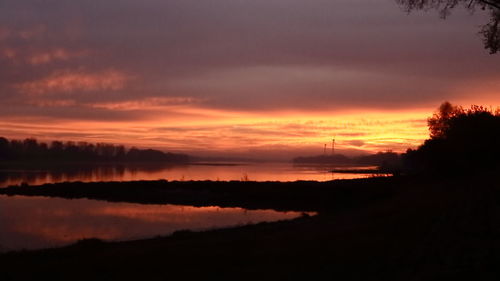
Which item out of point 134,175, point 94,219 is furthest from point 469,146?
point 134,175

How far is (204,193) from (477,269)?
4501 cm

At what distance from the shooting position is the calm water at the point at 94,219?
26.3 m

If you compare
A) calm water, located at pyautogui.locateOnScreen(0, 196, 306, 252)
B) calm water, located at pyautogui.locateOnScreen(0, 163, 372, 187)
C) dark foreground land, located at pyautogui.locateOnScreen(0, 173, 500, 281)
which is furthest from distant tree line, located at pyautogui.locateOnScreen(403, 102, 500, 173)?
calm water, located at pyautogui.locateOnScreen(0, 163, 372, 187)

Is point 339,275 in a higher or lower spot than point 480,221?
lower

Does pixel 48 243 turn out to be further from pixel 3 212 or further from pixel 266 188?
pixel 266 188

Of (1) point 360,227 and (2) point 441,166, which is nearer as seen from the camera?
(1) point 360,227

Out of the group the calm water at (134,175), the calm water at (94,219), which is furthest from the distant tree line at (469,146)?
the calm water at (134,175)

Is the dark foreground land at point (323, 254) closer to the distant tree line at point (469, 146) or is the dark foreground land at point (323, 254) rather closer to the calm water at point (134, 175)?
the distant tree line at point (469, 146)

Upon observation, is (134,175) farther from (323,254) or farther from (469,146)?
(323,254)

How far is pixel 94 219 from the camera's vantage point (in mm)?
33312

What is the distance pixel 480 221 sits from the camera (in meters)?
11.1

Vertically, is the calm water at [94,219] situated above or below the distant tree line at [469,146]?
below

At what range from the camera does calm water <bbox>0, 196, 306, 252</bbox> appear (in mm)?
26281

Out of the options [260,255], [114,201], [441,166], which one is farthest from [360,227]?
[114,201]
